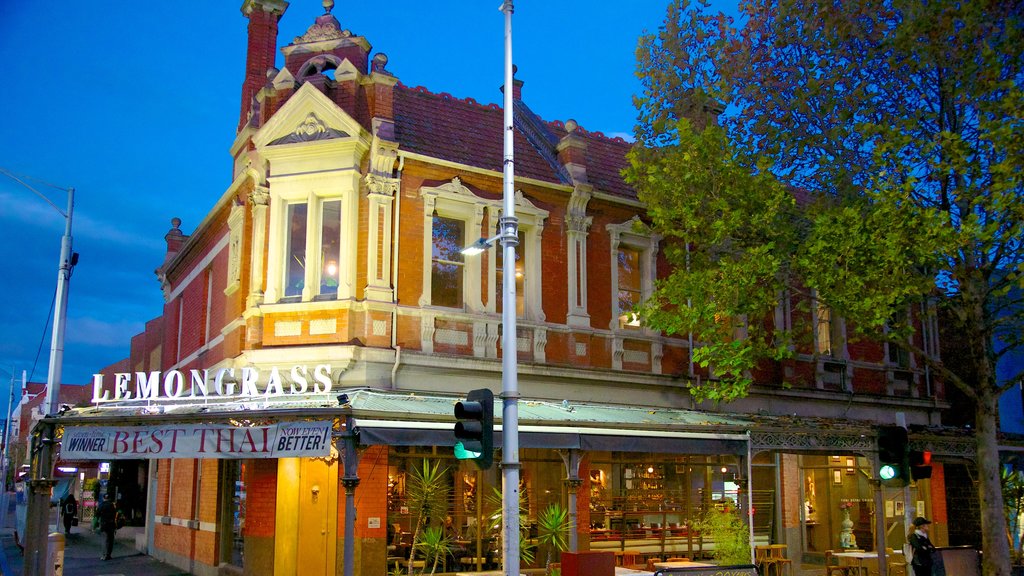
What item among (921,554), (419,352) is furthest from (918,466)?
(419,352)

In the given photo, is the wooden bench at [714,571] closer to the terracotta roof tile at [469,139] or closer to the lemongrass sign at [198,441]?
the lemongrass sign at [198,441]

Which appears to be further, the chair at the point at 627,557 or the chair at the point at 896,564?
the chair at the point at 896,564

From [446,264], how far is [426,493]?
468cm

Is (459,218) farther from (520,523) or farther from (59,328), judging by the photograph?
(59,328)

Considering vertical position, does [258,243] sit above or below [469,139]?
below

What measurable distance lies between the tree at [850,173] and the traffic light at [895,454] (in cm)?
180

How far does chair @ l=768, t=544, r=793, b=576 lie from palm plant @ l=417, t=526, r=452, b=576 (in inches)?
273

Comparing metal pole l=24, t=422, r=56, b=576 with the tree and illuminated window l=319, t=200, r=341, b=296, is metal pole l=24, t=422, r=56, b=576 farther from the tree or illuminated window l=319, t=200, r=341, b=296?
the tree

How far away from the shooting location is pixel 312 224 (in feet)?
59.3

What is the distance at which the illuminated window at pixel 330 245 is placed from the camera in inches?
707

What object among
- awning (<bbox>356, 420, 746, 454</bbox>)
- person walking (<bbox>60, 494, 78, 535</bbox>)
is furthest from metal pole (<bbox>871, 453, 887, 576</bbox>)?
person walking (<bbox>60, 494, 78, 535</bbox>)

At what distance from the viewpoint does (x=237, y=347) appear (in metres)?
18.8

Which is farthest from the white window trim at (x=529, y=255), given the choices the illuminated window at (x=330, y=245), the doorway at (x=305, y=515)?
the doorway at (x=305, y=515)

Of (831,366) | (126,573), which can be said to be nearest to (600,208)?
(831,366)
